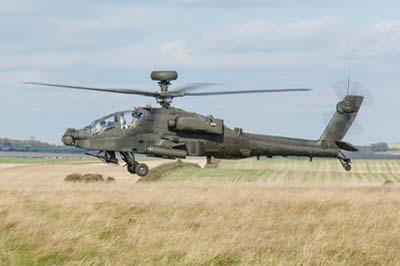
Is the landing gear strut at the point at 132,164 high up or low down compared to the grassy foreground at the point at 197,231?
up

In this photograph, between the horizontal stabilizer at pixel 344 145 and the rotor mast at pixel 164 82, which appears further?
the horizontal stabilizer at pixel 344 145

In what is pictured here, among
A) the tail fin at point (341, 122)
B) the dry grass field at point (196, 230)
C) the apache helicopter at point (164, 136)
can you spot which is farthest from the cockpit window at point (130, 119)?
the tail fin at point (341, 122)

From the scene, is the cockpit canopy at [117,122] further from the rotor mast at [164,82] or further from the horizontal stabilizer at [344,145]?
the horizontal stabilizer at [344,145]

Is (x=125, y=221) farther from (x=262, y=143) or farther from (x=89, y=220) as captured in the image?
(x=262, y=143)

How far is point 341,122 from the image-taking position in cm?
3847

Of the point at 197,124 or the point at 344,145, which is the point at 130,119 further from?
the point at 344,145

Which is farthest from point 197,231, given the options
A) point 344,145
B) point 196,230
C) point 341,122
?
point 341,122

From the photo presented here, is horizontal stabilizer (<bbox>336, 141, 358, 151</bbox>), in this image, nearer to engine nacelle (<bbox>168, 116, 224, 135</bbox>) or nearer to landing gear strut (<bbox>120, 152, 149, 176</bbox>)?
engine nacelle (<bbox>168, 116, 224, 135</bbox>)

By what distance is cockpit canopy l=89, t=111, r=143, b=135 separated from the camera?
3180 centimetres

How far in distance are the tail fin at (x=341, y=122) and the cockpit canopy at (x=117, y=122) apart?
9486mm

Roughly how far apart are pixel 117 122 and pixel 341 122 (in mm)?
12222

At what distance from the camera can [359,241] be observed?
47.3 ft

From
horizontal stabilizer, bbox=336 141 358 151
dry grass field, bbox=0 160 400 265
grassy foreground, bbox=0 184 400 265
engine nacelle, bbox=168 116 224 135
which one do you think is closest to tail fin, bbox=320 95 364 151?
horizontal stabilizer, bbox=336 141 358 151

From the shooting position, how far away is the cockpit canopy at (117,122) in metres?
31.8
